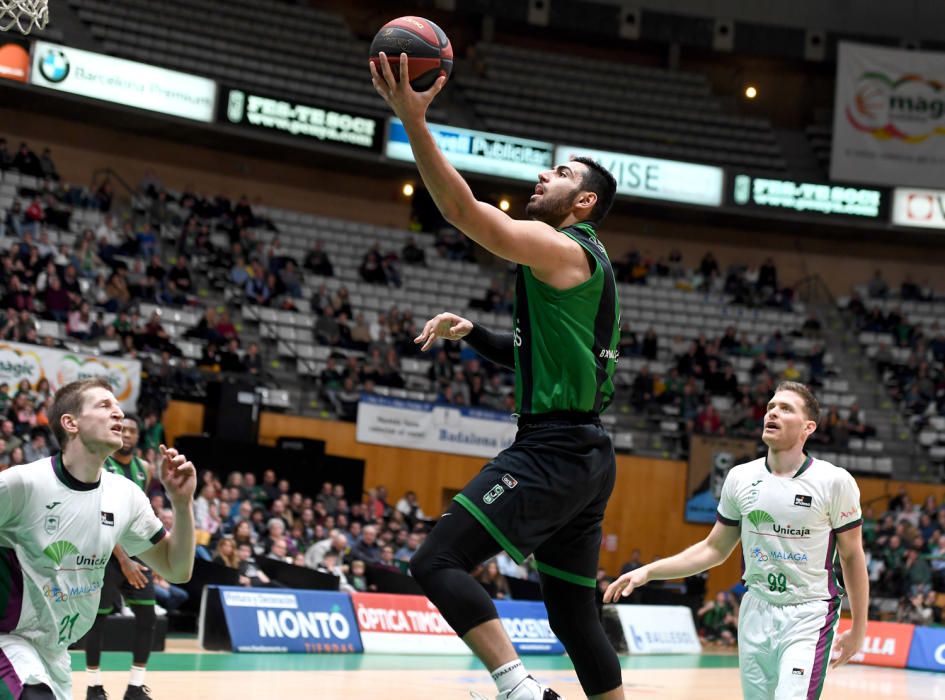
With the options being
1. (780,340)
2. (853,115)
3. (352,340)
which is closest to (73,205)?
(352,340)

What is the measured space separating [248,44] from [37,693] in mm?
25800

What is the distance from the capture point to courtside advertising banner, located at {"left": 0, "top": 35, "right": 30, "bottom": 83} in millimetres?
23172

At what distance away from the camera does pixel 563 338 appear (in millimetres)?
4680

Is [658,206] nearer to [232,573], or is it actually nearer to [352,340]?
[352,340]

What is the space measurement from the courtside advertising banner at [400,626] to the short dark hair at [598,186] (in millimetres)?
11030

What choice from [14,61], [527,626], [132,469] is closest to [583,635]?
[132,469]

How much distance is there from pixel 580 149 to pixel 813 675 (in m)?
24.9

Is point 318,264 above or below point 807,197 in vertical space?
below

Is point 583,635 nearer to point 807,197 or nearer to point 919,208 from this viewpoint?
point 807,197

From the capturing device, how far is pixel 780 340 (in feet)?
99.8

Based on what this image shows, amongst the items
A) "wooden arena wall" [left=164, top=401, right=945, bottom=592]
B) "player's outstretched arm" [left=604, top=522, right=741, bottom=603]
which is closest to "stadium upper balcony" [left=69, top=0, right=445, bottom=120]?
"wooden arena wall" [left=164, top=401, right=945, bottom=592]

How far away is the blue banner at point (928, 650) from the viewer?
1925 cm

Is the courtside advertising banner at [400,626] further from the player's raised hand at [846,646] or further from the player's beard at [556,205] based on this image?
the player's beard at [556,205]

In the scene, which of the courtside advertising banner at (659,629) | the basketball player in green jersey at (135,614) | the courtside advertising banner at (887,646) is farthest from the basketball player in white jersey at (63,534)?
the courtside advertising banner at (887,646)
